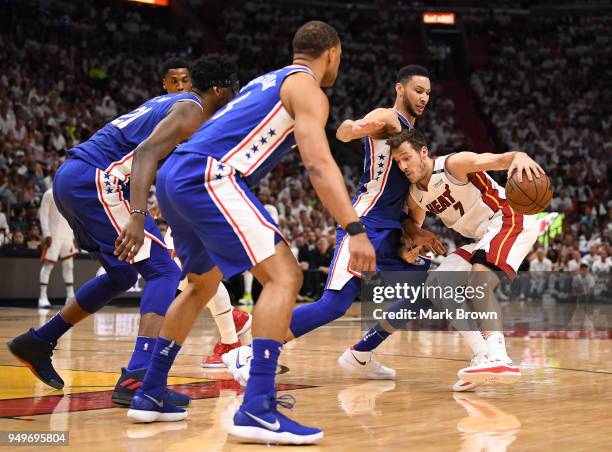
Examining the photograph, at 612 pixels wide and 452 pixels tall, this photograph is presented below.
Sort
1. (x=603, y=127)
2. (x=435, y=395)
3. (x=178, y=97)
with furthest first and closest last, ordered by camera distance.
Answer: (x=603, y=127) → (x=435, y=395) → (x=178, y=97)

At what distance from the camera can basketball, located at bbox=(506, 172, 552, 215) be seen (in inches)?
201

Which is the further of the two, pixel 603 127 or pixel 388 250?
pixel 603 127

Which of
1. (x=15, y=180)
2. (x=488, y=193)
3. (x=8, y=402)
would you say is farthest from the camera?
(x=15, y=180)

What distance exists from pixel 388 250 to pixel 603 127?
21942 millimetres

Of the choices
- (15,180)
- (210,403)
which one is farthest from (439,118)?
(210,403)

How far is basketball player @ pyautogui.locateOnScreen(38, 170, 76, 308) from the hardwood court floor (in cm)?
584

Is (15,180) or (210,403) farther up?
(15,180)

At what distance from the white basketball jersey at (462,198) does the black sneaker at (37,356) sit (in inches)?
93.8

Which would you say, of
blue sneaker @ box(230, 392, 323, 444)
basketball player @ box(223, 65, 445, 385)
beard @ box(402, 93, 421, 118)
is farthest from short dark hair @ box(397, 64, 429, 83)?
blue sneaker @ box(230, 392, 323, 444)

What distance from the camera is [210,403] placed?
4.72 meters

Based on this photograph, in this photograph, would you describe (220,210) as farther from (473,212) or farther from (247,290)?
(247,290)

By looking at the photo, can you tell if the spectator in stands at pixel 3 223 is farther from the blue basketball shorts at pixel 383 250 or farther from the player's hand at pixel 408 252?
the player's hand at pixel 408 252

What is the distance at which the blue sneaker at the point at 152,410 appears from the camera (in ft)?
13.4

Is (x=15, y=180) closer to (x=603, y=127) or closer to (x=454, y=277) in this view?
(x=454, y=277)
